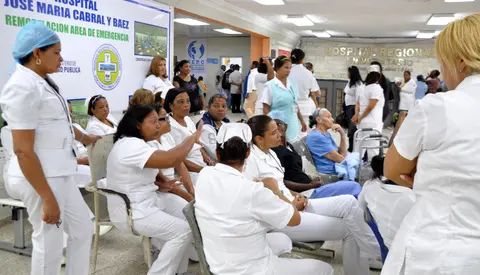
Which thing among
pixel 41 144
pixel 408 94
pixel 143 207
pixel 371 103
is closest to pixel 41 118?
pixel 41 144

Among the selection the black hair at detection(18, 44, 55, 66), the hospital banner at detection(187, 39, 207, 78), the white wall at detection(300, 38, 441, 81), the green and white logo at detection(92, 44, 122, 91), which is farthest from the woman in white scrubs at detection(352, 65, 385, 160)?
the hospital banner at detection(187, 39, 207, 78)

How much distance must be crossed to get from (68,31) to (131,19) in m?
1.15

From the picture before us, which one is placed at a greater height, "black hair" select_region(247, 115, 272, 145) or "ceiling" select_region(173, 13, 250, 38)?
"ceiling" select_region(173, 13, 250, 38)

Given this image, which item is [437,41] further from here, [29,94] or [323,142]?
[323,142]

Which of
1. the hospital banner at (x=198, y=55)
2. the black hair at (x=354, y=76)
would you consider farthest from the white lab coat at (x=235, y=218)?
the hospital banner at (x=198, y=55)

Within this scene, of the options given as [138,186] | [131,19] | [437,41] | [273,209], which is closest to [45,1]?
[131,19]

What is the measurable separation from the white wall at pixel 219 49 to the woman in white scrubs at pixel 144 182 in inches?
484

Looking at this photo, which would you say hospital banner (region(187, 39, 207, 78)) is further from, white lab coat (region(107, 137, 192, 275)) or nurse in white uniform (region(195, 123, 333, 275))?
nurse in white uniform (region(195, 123, 333, 275))

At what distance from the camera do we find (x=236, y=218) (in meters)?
1.64

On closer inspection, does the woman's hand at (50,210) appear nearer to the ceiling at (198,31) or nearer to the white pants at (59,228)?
the white pants at (59,228)

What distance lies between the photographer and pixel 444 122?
3.61 ft

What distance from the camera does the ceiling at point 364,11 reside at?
7.39 metres

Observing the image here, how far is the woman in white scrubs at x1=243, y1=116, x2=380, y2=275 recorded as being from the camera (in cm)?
236

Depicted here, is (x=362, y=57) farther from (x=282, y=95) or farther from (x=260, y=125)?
(x=260, y=125)
